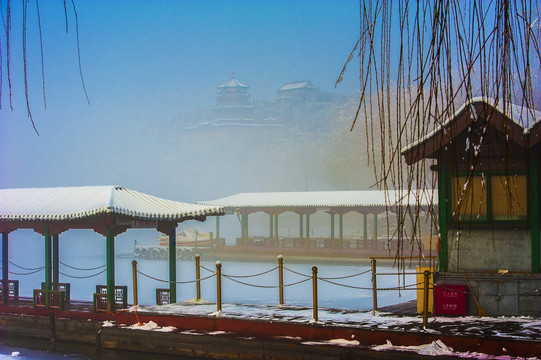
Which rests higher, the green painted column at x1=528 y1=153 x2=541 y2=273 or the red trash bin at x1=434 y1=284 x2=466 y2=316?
the green painted column at x1=528 y1=153 x2=541 y2=273

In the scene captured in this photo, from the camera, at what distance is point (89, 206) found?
11773 mm

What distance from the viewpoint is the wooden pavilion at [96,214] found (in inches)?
456

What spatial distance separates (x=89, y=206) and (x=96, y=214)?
432 millimetres

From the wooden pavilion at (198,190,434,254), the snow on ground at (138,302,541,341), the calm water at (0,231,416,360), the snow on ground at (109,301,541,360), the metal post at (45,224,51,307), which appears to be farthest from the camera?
the wooden pavilion at (198,190,434,254)

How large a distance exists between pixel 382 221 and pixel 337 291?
21.9 meters

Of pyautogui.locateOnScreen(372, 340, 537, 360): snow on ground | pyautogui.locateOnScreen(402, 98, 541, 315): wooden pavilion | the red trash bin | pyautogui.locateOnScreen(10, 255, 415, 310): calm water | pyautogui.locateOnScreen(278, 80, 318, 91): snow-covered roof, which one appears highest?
pyautogui.locateOnScreen(278, 80, 318, 91): snow-covered roof

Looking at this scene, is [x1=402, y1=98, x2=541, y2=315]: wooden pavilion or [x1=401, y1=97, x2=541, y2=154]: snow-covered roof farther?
[x1=402, y1=98, x2=541, y2=315]: wooden pavilion

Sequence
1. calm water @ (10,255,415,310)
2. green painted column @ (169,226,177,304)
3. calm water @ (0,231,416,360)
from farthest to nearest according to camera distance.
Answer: calm water @ (10,255,415,310) < calm water @ (0,231,416,360) < green painted column @ (169,226,177,304)

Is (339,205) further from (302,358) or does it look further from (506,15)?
(506,15)

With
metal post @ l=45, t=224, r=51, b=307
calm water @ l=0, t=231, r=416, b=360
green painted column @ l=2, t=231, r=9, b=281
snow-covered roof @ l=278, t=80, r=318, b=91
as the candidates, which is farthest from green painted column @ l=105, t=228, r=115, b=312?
snow-covered roof @ l=278, t=80, r=318, b=91

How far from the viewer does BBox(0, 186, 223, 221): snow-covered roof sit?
38.2 ft

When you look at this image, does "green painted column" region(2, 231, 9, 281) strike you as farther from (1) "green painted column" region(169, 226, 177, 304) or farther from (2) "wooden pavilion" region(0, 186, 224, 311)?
(1) "green painted column" region(169, 226, 177, 304)

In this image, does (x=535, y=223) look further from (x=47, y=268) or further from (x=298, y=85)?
(x=298, y=85)

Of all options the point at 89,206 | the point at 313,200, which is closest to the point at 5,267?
the point at 89,206
